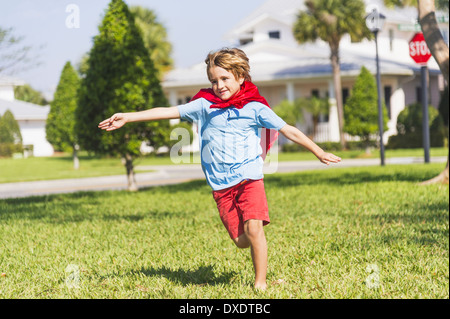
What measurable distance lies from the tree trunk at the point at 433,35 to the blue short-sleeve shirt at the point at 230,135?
6112mm

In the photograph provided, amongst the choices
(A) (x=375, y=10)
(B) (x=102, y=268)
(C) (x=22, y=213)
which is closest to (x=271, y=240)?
(B) (x=102, y=268)

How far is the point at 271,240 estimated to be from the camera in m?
7.02

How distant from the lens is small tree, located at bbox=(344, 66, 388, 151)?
88.8ft

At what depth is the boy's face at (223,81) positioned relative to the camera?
4215 mm

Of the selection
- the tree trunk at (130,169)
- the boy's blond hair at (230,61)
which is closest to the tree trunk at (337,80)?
the tree trunk at (130,169)

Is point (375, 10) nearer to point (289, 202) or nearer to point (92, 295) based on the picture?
point (289, 202)

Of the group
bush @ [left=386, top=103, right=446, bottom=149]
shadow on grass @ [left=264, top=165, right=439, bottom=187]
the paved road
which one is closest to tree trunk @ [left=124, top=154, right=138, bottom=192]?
the paved road

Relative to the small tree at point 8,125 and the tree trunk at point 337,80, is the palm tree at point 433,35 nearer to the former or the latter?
the small tree at point 8,125

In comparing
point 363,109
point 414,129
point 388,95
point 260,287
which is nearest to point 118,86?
point 260,287

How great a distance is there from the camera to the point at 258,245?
14.5ft

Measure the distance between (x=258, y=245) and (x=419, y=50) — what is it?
13.3m

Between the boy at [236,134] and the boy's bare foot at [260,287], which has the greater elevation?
the boy at [236,134]

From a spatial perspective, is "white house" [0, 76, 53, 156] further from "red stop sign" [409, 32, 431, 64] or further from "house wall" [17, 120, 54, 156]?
"red stop sign" [409, 32, 431, 64]

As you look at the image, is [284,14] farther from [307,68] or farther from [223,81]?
[223,81]
